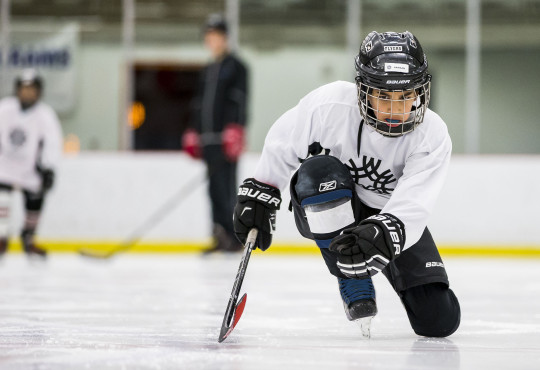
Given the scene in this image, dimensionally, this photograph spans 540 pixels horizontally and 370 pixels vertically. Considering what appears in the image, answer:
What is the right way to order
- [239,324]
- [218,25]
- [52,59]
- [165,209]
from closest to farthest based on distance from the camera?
[239,324], [218,25], [165,209], [52,59]

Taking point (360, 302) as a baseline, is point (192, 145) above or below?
below

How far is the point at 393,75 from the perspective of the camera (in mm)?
2387

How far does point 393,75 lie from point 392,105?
7cm

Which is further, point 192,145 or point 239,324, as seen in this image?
point 192,145

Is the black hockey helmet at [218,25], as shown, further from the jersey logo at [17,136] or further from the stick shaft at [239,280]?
the stick shaft at [239,280]

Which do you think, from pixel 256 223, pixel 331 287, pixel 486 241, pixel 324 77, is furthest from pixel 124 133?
pixel 256 223

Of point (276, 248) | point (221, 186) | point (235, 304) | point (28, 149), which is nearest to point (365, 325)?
point (235, 304)

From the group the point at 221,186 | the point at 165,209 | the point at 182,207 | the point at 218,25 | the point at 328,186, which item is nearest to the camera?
the point at 328,186

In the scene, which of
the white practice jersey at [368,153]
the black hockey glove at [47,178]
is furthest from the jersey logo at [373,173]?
the black hockey glove at [47,178]

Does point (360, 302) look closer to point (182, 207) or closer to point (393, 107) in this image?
point (393, 107)

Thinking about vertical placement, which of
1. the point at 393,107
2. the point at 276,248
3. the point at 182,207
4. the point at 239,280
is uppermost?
the point at 393,107

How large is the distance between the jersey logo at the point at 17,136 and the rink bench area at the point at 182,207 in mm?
910

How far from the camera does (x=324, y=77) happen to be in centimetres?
781

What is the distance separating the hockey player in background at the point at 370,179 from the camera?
240 cm
